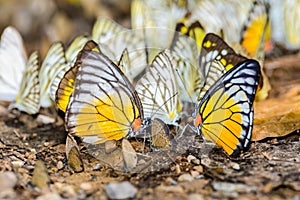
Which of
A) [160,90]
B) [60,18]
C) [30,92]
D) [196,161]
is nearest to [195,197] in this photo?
[196,161]

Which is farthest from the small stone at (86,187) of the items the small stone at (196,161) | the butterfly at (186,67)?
the butterfly at (186,67)

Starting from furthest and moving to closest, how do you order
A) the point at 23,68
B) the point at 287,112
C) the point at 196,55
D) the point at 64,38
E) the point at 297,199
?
the point at 64,38 → the point at 23,68 → the point at 196,55 → the point at 287,112 → the point at 297,199

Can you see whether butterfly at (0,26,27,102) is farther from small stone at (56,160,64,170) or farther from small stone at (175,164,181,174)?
small stone at (175,164,181,174)

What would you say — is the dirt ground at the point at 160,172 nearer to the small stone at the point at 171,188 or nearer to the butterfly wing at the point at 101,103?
the small stone at the point at 171,188

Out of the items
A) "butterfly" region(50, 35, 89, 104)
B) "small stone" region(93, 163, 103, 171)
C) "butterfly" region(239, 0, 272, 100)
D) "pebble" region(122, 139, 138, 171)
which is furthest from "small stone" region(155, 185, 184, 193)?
"butterfly" region(239, 0, 272, 100)

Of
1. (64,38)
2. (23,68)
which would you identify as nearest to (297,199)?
(23,68)

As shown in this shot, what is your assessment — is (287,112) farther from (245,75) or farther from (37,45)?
(37,45)
